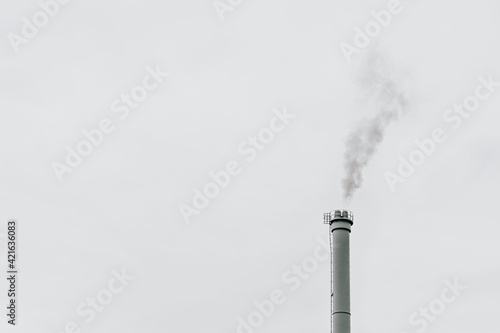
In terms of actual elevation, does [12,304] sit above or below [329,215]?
below

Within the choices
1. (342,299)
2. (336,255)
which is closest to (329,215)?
(336,255)

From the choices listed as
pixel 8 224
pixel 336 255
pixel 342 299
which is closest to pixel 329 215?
pixel 336 255

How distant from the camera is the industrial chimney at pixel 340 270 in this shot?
32969mm

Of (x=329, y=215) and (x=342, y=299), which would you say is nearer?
(x=342, y=299)

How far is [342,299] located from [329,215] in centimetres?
454

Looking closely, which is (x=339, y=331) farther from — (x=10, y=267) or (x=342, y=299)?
(x=10, y=267)

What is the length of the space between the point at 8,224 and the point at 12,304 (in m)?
4.03

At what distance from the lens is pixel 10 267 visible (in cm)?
3419

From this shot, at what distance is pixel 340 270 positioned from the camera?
33.7 metres

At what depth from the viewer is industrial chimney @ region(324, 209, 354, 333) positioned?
3297cm

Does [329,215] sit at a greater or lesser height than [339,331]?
greater

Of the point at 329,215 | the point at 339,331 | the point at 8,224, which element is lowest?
the point at 339,331

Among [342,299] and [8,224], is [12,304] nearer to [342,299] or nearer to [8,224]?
[8,224]

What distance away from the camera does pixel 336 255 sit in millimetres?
Result: 33938
